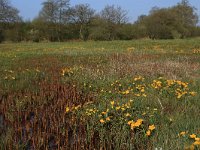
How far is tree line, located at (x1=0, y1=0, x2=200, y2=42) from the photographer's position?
4956cm

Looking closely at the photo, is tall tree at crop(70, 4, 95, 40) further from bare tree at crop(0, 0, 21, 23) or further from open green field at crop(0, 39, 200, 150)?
open green field at crop(0, 39, 200, 150)

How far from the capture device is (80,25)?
5238cm

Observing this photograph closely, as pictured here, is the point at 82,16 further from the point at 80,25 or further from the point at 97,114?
the point at 97,114

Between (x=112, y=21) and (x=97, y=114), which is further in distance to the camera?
(x=112, y=21)

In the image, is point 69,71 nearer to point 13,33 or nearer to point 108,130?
point 108,130

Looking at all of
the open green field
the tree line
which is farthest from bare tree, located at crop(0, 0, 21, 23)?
the open green field

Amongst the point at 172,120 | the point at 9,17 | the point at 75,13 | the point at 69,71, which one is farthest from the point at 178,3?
the point at 172,120

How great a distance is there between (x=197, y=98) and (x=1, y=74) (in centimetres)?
637

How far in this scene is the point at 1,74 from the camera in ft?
33.1

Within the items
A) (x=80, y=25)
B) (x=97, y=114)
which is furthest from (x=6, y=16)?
(x=97, y=114)

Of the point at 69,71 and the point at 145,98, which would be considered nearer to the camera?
the point at 145,98

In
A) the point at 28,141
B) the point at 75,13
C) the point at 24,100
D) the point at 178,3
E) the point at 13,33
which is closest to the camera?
the point at 28,141

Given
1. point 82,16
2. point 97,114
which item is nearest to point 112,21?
point 82,16

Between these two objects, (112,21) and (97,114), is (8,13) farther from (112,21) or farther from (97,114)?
(97,114)
